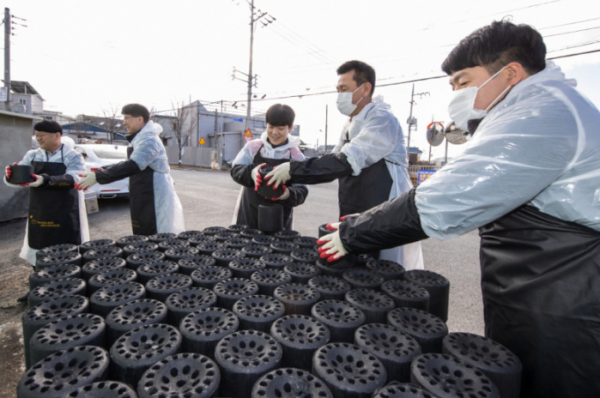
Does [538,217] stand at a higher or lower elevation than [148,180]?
→ higher

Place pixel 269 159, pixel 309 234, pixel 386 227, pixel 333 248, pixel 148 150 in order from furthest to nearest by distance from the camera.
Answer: pixel 309 234, pixel 148 150, pixel 269 159, pixel 333 248, pixel 386 227

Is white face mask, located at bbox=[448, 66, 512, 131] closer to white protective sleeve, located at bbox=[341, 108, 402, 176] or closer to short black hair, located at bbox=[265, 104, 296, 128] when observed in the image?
white protective sleeve, located at bbox=[341, 108, 402, 176]

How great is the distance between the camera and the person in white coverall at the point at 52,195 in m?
3.39

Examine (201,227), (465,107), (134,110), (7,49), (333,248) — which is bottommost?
(201,227)

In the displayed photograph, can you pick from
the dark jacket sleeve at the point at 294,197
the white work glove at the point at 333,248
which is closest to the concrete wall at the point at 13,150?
the dark jacket sleeve at the point at 294,197

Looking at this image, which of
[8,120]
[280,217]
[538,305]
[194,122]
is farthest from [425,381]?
[194,122]

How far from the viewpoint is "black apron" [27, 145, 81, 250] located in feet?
11.2

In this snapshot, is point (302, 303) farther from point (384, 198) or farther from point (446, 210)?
point (384, 198)

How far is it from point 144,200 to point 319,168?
225 cm

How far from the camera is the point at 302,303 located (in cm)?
119

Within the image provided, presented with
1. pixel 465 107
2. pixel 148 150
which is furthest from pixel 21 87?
pixel 465 107

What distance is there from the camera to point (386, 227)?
114cm

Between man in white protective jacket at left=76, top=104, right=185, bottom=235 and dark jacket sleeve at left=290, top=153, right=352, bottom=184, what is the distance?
6.26ft

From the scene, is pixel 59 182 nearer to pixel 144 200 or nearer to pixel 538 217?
pixel 144 200
